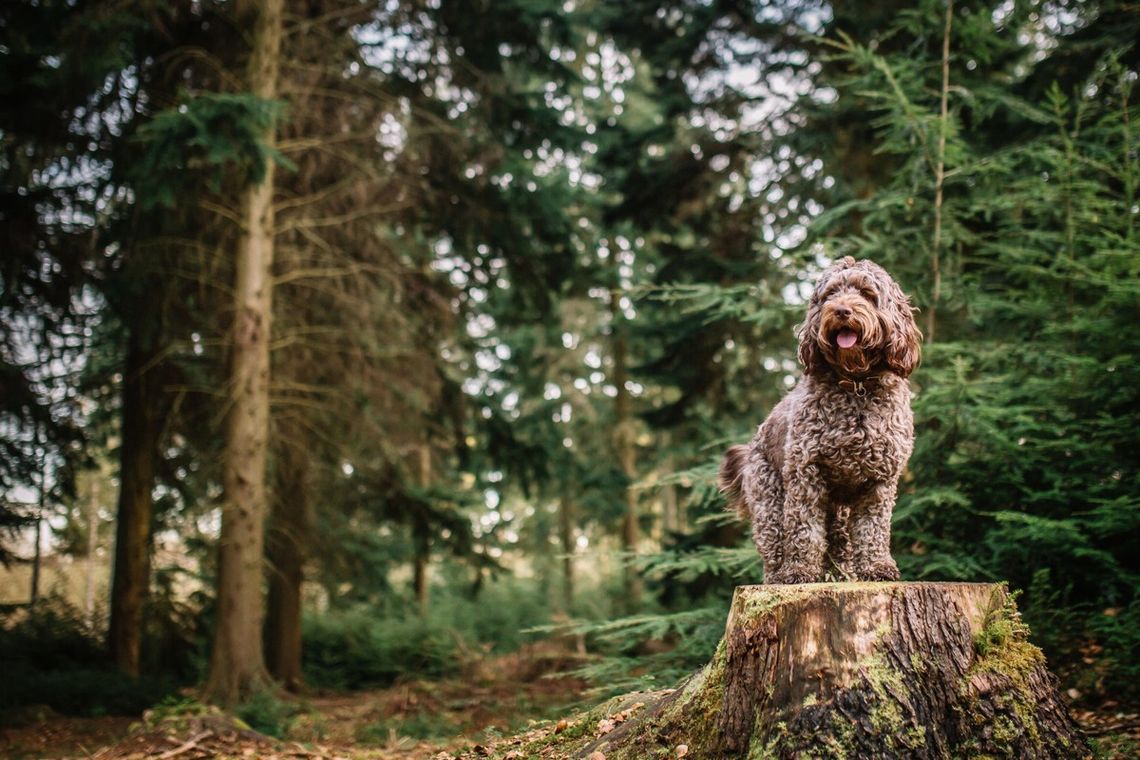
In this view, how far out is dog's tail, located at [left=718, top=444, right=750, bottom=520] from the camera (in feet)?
18.4

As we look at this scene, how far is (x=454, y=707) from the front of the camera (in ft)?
35.7

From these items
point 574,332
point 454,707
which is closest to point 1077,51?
point 454,707

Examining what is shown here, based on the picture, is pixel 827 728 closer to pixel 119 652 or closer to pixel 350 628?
pixel 119 652

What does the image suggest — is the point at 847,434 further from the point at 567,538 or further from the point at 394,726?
the point at 567,538

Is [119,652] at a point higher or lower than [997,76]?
lower

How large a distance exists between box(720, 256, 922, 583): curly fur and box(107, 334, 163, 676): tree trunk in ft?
33.6

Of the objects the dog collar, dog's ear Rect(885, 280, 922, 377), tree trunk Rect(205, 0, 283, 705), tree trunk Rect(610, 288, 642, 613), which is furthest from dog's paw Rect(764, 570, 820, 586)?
tree trunk Rect(610, 288, 642, 613)

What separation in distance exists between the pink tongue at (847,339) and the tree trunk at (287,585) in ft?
30.4

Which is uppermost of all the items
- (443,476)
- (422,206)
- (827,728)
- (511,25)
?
(511,25)

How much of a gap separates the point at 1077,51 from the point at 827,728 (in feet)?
30.1

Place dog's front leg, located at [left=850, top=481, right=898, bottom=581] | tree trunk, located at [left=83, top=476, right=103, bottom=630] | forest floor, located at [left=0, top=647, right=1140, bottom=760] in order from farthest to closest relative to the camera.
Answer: tree trunk, located at [left=83, top=476, right=103, bottom=630], forest floor, located at [left=0, top=647, right=1140, bottom=760], dog's front leg, located at [left=850, top=481, right=898, bottom=581]

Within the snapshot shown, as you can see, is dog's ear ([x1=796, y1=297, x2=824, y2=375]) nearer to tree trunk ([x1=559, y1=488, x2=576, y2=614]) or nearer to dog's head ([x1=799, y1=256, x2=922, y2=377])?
dog's head ([x1=799, y1=256, x2=922, y2=377])

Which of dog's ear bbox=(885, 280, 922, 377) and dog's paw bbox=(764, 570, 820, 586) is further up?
dog's ear bbox=(885, 280, 922, 377)

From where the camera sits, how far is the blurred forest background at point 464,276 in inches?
288
